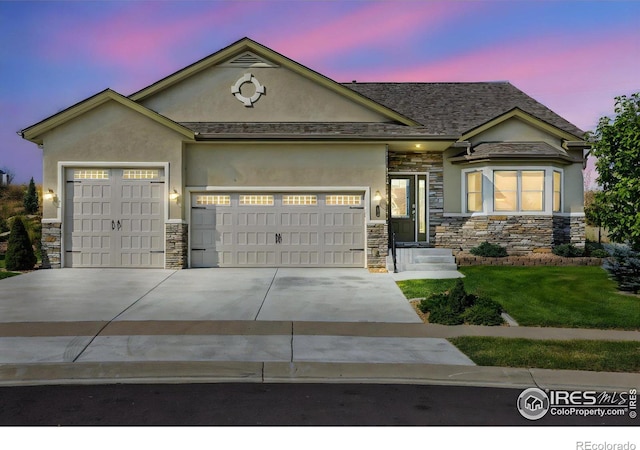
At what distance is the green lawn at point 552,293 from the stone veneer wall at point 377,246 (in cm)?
249

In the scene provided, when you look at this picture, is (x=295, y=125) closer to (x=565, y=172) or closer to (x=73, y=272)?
(x=73, y=272)

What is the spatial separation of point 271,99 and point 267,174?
9.14 ft

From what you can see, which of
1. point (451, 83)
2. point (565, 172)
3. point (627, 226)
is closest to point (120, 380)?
point (627, 226)

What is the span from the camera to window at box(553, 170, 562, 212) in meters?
17.8

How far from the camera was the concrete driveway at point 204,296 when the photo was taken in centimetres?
970

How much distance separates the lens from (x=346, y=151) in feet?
53.9

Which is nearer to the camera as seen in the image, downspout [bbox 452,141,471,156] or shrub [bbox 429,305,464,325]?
shrub [bbox 429,305,464,325]

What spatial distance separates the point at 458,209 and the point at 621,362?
11.8m

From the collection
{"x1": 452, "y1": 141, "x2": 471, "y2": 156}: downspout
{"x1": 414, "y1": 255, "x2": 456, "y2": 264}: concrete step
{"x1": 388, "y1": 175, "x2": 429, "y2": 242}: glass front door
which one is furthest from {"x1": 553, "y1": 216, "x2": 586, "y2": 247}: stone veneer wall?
{"x1": 414, "y1": 255, "x2": 456, "y2": 264}: concrete step

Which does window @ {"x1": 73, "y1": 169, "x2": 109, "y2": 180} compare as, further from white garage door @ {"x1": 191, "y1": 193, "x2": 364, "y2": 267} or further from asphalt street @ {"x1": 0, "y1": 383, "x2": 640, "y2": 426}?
asphalt street @ {"x1": 0, "y1": 383, "x2": 640, "y2": 426}

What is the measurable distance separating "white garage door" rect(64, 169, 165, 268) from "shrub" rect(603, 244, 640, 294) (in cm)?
1268

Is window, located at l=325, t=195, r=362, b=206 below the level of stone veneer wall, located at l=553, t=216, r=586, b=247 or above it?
above

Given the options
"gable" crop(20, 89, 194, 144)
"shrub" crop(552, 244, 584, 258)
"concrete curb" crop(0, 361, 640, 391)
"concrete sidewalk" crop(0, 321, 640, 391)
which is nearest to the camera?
"concrete curb" crop(0, 361, 640, 391)

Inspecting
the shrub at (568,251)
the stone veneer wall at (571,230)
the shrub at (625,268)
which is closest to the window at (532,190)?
the stone veneer wall at (571,230)
